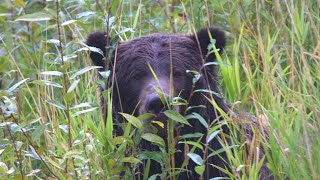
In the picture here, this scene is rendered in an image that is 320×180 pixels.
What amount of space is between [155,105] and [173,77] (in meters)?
0.59

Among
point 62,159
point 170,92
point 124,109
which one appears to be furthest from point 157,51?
point 62,159

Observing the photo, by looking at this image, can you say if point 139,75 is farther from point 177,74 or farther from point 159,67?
point 177,74

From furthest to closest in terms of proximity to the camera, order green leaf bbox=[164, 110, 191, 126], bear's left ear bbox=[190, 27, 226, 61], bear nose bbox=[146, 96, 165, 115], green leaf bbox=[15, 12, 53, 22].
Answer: bear's left ear bbox=[190, 27, 226, 61] → bear nose bbox=[146, 96, 165, 115] → green leaf bbox=[164, 110, 191, 126] → green leaf bbox=[15, 12, 53, 22]

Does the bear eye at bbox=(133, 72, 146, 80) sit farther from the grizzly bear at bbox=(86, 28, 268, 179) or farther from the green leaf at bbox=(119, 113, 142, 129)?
the green leaf at bbox=(119, 113, 142, 129)

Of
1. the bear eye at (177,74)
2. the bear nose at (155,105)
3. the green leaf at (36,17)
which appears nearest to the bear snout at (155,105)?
the bear nose at (155,105)

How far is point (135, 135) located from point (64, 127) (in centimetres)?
43

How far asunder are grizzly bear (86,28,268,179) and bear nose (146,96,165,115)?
11.0 inches

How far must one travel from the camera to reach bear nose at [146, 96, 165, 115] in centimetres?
475

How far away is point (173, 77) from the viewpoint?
5.30 metres

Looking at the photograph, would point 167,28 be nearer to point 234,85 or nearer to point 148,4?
point 148,4

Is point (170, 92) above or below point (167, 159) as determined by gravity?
above

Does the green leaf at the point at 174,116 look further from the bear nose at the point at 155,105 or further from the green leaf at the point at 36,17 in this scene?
the green leaf at the point at 36,17

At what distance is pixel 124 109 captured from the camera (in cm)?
548

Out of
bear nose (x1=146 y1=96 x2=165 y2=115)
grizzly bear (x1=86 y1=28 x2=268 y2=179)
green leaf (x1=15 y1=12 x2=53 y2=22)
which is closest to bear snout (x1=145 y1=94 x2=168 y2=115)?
bear nose (x1=146 y1=96 x2=165 y2=115)
